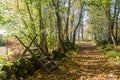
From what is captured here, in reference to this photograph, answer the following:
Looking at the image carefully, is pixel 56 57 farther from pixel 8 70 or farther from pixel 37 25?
pixel 8 70

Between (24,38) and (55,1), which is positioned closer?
(24,38)

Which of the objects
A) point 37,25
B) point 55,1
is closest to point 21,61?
point 37,25

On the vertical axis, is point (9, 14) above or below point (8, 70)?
above

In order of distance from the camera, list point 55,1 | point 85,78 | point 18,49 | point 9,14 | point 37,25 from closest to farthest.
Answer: point 85,78
point 9,14
point 37,25
point 55,1
point 18,49

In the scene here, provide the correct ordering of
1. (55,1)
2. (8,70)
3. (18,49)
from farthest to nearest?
1. (18,49)
2. (55,1)
3. (8,70)

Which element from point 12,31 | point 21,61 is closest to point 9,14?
point 12,31

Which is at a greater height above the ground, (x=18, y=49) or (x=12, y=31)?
(x=12, y=31)

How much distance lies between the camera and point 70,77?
10.2 m

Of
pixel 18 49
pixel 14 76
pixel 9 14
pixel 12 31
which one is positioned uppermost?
pixel 9 14

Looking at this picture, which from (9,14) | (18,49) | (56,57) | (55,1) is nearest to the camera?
(56,57)

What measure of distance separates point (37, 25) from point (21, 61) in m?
8.11

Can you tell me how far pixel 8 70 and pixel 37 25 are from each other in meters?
9.83

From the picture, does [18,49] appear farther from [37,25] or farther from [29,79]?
[29,79]

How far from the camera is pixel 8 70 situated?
29.1 feet
